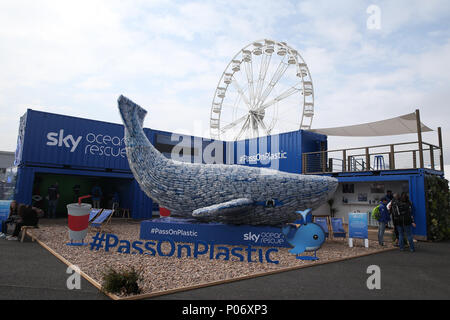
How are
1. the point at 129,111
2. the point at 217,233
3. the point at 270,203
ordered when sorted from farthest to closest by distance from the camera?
1. the point at 129,111
2. the point at 217,233
3. the point at 270,203

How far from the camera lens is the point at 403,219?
775 centimetres

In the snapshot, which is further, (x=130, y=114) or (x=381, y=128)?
(x=381, y=128)

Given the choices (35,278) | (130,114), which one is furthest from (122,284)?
(130,114)

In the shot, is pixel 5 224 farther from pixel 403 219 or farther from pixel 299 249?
pixel 403 219

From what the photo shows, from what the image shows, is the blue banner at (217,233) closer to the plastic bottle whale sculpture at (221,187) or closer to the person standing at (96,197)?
the plastic bottle whale sculpture at (221,187)

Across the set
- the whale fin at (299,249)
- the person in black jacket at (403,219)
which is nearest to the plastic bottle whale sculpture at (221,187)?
the whale fin at (299,249)

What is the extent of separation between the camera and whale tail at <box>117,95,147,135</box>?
729 centimetres

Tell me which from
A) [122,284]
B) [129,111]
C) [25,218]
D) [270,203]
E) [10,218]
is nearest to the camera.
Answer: [122,284]

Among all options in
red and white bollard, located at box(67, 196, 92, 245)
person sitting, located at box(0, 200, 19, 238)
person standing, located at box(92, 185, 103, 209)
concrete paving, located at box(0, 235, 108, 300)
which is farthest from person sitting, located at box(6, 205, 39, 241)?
person standing, located at box(92, 185, 103, 209)

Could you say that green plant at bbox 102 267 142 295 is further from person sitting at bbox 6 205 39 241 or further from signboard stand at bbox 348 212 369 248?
signboard stand at bbox 348 212 369 248

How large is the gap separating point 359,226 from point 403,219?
3.61 feet

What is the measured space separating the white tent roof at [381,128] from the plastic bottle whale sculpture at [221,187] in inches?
278

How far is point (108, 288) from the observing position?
3.64 metres

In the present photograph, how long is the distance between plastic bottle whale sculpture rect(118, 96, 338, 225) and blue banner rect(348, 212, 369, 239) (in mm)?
1944
